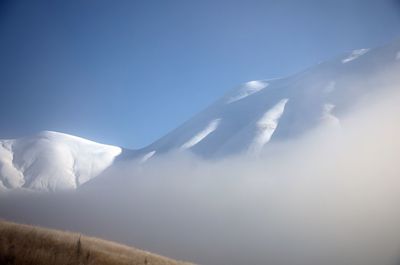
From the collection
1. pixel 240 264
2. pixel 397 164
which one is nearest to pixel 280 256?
pixel 240 264

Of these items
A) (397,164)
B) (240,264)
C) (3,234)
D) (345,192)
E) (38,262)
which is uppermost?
(397,164)

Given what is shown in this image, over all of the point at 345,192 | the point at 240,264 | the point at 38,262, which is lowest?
the point at 240,264

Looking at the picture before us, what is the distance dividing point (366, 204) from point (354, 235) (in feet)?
76.2

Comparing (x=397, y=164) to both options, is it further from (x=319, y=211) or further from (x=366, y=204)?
(x=319, y=211)

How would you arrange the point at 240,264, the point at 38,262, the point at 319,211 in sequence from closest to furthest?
the point at 38,262, the point at 240,264, the point at 319,211

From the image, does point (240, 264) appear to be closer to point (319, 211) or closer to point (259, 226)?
point (259, 226)

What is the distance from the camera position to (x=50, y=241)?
14.9 meters

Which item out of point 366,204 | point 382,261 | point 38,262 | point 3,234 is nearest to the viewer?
point 38,262

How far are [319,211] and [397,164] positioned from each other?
173ft

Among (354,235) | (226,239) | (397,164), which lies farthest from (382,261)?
(226,239)

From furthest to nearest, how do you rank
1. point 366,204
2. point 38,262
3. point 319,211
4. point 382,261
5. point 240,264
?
point 319,211 → point 366,204 → point 240,264 → point 382,261 → point 38,262

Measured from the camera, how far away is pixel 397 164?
7244 inches

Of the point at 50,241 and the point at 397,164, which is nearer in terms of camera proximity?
the point at 50,241

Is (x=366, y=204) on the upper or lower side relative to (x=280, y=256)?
upper
